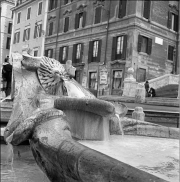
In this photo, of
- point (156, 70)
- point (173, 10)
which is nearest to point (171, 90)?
point (156, 70)

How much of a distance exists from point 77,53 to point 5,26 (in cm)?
1733

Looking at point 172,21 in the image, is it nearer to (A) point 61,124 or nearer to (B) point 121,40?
(B) point 121,40

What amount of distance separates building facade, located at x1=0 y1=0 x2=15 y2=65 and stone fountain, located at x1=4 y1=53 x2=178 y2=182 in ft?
6.39

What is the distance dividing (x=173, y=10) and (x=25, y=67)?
22526 millimetres

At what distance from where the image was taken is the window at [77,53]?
2147 centimetres

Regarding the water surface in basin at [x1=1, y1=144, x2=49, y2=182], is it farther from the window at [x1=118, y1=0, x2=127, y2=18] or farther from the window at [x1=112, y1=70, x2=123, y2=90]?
the window at [x1=118, y1=0, x2=127, y2=18]

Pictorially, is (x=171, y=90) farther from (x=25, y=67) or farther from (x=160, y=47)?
(x=25, y=67)

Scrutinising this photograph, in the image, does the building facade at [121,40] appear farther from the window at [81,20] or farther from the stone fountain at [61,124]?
the stone fountain at [61,124]

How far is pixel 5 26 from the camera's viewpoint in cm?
452

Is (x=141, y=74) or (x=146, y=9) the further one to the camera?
(x=146, y=9)

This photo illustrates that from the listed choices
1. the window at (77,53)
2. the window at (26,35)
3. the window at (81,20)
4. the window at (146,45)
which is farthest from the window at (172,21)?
the window at (26,35)

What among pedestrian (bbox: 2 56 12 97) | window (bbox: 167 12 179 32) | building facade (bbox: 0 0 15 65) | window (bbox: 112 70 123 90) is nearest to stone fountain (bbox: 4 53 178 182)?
pedestrian (bbox: 2 56 12 97)

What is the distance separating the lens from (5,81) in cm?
503

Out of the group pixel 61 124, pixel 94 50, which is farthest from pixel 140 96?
pixel 94 50
